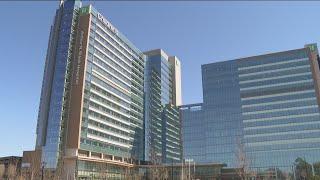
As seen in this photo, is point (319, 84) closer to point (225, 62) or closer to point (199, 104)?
point (225, 62)

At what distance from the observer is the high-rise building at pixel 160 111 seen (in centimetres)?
16675

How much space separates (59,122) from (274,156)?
8920cm

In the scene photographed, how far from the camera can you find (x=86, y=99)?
4727 inches

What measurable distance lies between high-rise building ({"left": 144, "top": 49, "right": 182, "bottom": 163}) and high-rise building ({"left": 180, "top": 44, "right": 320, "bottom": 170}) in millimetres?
12075

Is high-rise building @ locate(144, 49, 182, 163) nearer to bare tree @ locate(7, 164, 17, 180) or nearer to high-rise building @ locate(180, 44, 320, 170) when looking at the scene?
high-rise building @ locate(180, 44, 320, 170)

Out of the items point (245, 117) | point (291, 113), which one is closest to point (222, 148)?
point (245, 117)

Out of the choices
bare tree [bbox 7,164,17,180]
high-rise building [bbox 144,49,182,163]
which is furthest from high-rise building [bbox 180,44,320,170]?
bare tree [bbox 7,164,17,180]

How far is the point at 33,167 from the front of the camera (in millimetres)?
109750

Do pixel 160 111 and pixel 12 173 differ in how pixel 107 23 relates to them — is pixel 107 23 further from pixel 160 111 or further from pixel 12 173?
pixel 12 173

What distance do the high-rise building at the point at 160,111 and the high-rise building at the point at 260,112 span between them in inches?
475

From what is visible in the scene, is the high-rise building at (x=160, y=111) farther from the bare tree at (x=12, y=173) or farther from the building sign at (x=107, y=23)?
the bare tree at (x=12, y=173)

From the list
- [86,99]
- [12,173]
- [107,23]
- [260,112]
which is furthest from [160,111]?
[12,173]

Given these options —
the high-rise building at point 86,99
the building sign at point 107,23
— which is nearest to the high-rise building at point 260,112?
the high-rise building at point 86,99

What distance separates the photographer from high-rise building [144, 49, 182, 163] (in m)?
167
